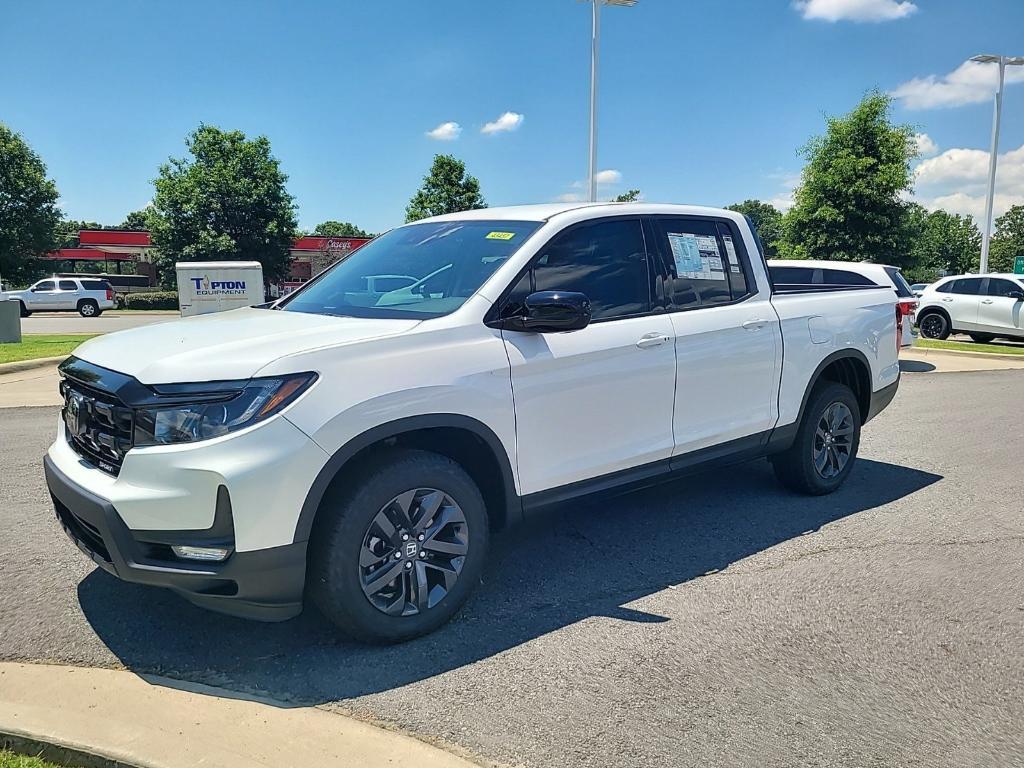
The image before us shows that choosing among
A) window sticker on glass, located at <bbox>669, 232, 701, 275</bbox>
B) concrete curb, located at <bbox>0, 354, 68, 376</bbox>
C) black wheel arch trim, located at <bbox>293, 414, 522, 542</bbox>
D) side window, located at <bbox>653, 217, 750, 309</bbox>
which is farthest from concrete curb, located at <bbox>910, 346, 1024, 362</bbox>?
concrete curb, located at <bbox>0, 354, 68, 376</bbox>

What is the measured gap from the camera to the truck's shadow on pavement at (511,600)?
320cm

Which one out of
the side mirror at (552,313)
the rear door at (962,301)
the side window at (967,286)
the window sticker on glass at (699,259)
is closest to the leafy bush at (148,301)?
the rear door at (962,301)

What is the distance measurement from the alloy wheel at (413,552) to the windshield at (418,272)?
89 cm

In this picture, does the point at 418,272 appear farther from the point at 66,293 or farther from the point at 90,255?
the point at 90,255

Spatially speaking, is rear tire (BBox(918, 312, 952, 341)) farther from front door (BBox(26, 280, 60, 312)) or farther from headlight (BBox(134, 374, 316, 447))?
front door (BBox(26, 280, 60, 312))

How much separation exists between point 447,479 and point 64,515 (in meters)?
1.69

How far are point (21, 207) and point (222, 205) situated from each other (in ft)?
31.0

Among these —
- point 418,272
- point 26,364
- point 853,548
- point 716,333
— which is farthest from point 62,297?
point 853,548

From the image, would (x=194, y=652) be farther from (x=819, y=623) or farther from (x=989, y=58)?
(x=989, y=58)

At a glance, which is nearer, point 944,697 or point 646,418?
point 944,697

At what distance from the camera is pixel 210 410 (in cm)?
292

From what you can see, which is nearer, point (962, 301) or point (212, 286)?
point (212, 286)

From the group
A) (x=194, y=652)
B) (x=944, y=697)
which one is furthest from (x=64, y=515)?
(x=944, y=697)

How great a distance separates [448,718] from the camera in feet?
9.32
